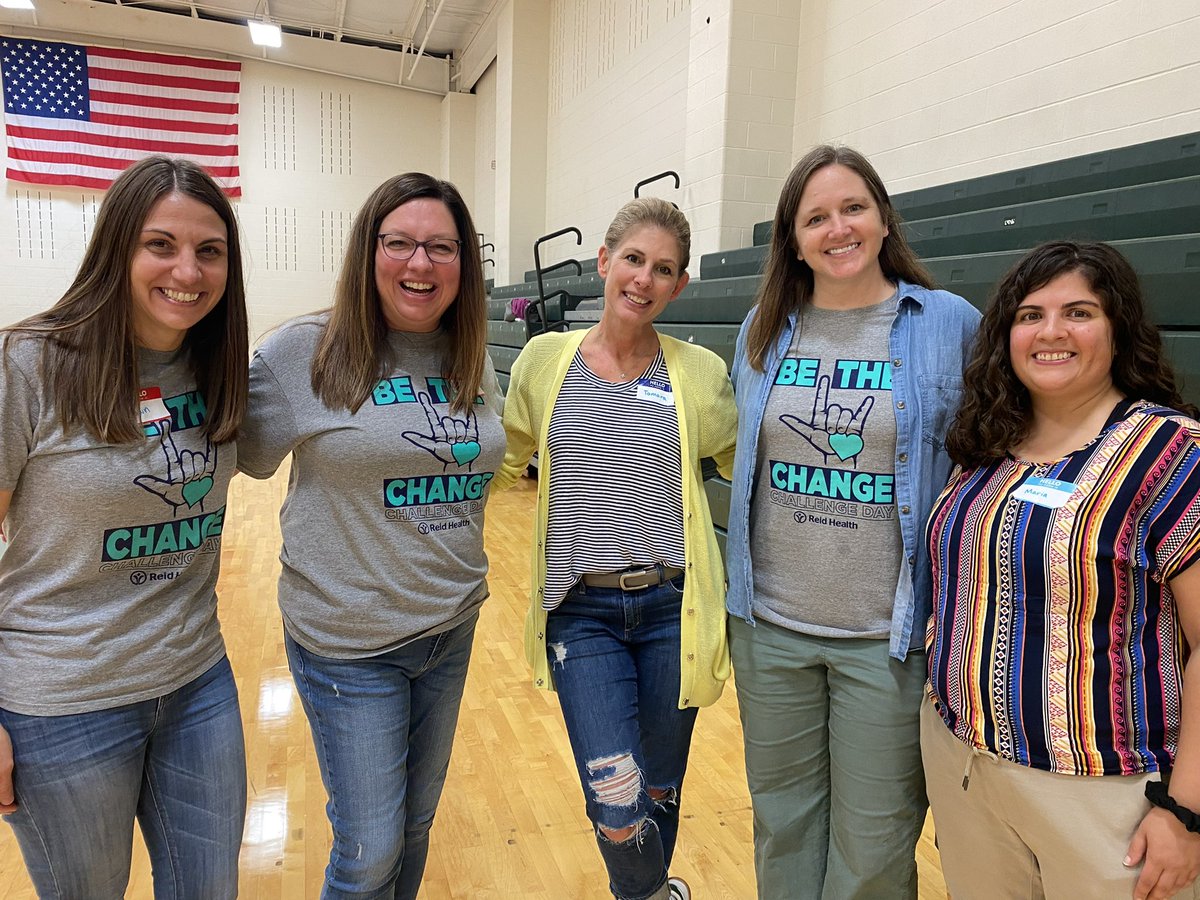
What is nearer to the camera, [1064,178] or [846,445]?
[846,445]

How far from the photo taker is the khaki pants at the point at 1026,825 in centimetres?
108

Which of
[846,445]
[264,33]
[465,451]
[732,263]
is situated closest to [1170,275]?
[846,445]

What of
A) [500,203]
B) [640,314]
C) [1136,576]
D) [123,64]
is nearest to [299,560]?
[640,314]

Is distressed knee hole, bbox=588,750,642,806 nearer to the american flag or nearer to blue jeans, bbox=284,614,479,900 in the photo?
blue jeans, bbox=284,614,479,900

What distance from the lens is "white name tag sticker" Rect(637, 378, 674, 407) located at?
158cm

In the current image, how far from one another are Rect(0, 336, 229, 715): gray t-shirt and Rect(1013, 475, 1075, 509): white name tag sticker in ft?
4.18

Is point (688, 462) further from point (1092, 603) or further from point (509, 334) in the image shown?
point (509, 334)

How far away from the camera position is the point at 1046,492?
114cm

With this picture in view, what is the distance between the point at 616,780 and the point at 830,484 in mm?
692

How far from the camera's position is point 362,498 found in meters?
1.34

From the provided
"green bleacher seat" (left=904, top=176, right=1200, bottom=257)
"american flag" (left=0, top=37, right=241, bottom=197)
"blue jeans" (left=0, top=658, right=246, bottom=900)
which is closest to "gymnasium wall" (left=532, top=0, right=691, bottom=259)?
"green bleacher seat" (left=904, top=176, right=1200, bottom=257)

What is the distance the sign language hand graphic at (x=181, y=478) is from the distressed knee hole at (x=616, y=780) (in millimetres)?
858

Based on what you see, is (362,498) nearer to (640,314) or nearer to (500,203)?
(640,314)

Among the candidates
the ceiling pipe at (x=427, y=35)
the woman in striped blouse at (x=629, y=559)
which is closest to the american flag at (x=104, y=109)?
the ceiling pipe at (x=427, y=35)
